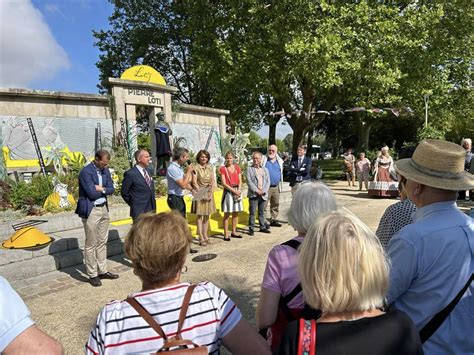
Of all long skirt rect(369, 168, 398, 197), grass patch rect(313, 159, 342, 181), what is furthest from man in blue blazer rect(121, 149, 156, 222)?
long skirt rect(369, 168, 398, 197)

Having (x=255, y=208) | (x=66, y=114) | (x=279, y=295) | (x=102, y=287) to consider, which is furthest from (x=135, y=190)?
(x=66, y=114)

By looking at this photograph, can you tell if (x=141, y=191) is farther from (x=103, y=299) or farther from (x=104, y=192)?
(x=103, y=299)

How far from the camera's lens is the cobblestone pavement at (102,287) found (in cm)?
396

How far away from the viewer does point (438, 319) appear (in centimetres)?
165

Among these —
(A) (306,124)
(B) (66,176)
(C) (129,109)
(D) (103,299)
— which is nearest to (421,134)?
(A) (306,124)

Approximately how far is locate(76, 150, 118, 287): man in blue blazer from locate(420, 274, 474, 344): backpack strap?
4375 mm

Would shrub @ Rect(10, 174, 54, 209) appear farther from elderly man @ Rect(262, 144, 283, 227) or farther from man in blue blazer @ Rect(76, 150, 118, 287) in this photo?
elderly man @ Rect(262, 144, 283, 227)

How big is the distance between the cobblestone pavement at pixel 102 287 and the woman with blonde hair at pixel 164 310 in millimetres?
2397

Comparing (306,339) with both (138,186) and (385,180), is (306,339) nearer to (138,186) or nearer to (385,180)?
(138,186)

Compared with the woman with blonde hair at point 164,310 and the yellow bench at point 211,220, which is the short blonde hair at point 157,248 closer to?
the woman with blonde hair at point 164,310

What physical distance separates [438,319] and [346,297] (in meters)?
0.65

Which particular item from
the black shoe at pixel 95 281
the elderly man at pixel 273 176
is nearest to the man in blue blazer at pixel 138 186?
the black shoe at pixel 95 281

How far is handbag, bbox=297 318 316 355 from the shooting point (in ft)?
4.06

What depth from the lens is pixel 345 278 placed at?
1333 mm
